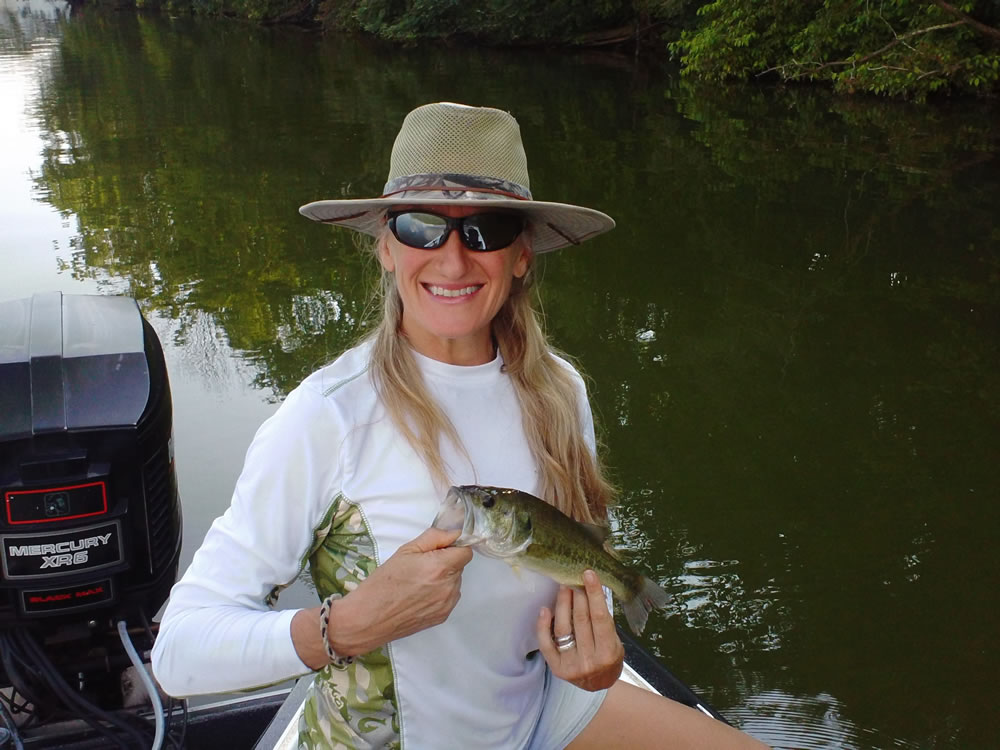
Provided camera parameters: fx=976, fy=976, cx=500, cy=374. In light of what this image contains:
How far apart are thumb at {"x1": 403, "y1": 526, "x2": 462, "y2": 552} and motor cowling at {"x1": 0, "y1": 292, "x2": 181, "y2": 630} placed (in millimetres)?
1160

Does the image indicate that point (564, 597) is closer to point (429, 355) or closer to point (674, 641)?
point (429, 355)

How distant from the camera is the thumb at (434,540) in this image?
5.25 feet

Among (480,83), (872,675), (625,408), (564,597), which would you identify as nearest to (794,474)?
(625,408)

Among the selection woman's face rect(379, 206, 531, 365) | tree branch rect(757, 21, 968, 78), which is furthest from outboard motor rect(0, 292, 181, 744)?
tree branch rect(757, 21, 968, 78)

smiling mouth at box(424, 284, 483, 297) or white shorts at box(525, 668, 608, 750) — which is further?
white shorts at box(525, 668, 608, 750)

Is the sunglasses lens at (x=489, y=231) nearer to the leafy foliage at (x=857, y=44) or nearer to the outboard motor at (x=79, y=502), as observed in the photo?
the outboard motor at (x=79, y=502)

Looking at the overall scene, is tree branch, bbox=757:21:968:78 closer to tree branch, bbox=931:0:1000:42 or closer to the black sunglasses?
tree branch, bbox=931:0:1000:42

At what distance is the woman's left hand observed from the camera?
187cm

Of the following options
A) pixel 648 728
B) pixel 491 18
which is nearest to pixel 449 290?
pixel 648 728

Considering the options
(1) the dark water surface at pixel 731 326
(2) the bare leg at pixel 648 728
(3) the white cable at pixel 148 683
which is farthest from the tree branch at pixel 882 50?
(3) the white cable at pixel 148 683

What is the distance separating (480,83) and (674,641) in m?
19.8

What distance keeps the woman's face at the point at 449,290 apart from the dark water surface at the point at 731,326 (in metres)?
2.69

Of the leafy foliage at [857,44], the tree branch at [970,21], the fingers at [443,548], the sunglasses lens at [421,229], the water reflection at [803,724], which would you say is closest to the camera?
the fingers at [443,548]

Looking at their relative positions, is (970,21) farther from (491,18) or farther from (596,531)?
(596,531)
